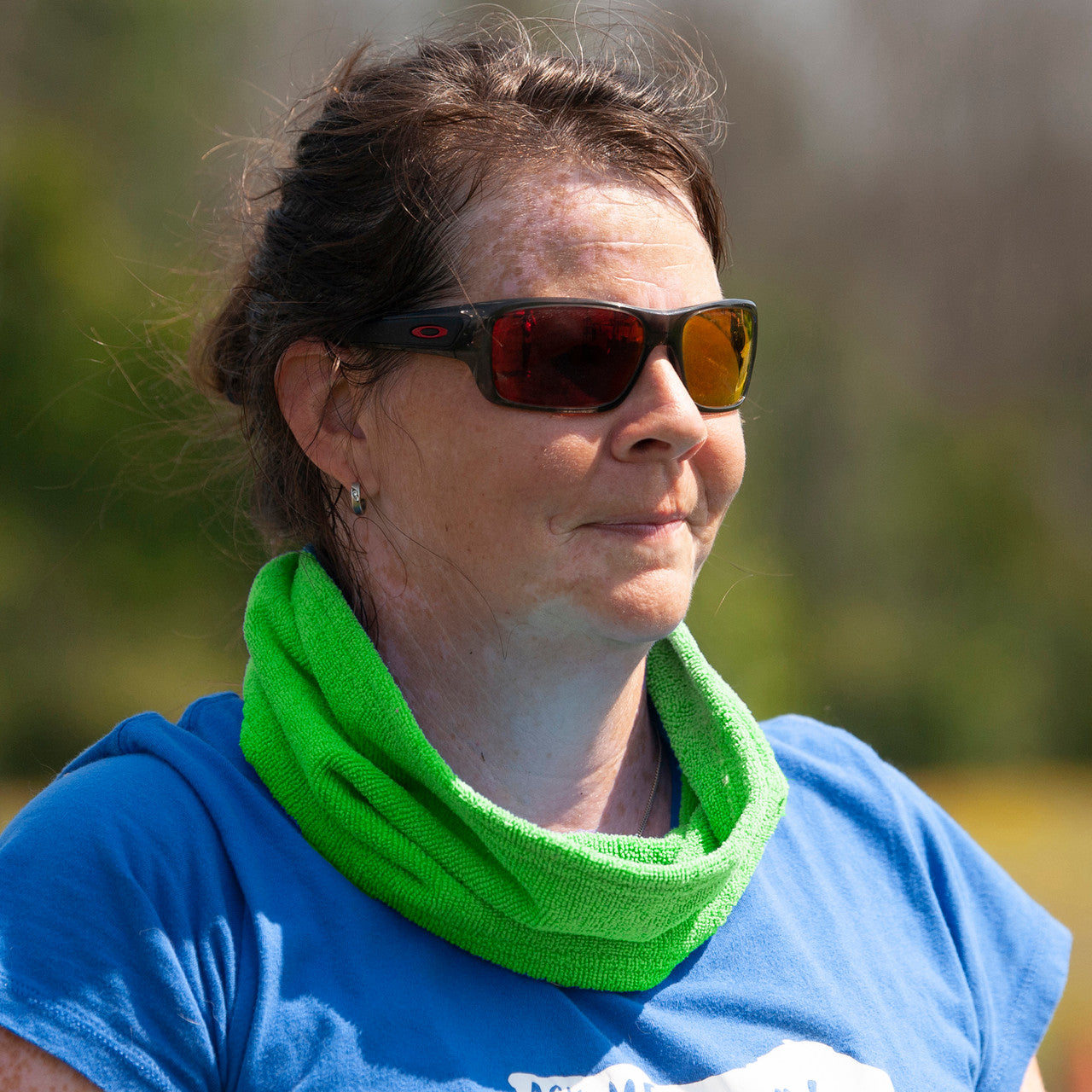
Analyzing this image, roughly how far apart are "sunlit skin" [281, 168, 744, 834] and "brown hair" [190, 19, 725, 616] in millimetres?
55

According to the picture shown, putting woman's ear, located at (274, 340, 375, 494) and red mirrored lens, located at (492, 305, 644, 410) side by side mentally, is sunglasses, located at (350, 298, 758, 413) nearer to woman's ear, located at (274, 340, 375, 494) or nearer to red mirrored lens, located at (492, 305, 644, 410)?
red mirrored lens, located at (492, 305, 644, 410)

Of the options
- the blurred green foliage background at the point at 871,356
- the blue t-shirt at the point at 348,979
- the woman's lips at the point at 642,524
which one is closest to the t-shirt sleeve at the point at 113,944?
the blue t-shirt at the point at 348,979

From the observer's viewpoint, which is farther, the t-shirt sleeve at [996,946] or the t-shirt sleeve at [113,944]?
the t-shirt sleeve at [996,946]

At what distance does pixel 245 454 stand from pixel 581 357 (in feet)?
2.64

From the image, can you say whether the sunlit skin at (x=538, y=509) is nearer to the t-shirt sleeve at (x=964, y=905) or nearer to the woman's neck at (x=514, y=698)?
the woman's neck at (x=514, y=698)

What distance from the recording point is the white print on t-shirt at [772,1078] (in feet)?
4.68

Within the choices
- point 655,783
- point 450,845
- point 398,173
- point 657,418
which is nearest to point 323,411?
point 398,173

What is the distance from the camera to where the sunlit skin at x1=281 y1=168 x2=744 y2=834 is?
1564 mm

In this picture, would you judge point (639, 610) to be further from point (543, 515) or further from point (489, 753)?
point (489, 753)

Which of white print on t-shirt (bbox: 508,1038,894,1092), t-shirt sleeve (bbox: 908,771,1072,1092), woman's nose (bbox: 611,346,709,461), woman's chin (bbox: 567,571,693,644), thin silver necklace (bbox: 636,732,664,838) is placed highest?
woman's nose (bbox: 611,346,709,461)

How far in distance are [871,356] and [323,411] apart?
17.7 m

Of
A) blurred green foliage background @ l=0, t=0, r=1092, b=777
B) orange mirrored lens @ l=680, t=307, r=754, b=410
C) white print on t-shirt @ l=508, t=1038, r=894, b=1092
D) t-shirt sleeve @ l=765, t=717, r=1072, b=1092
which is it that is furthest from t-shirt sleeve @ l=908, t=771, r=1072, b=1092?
blurred green foliage background @ l=0, t=0, r=1092, b=777

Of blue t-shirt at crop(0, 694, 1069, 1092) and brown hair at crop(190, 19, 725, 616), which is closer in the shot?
blue t-shirt at crop(0, 694, 1069, 1092)

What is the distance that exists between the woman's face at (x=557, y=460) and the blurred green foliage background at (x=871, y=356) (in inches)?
429
